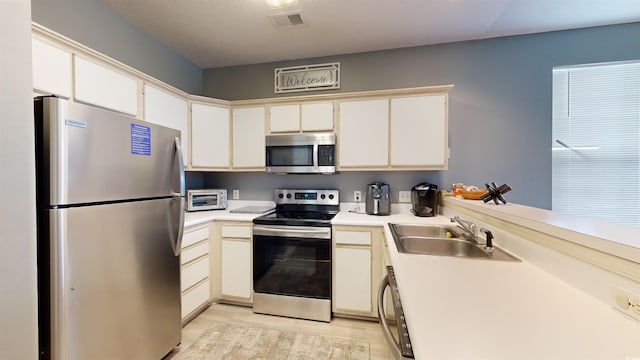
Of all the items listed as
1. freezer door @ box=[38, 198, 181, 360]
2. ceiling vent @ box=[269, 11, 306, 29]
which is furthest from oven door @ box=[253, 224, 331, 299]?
ceiling vent @ box=[269, 11, 306, 29]

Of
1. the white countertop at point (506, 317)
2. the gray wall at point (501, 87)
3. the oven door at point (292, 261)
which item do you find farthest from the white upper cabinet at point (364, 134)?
the white countertop at point (506, 317)

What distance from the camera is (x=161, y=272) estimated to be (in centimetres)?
157

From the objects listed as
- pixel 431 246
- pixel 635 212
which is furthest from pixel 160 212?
pixel 635 212

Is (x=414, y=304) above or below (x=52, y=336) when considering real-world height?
above

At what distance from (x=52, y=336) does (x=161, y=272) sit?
0.54 metres

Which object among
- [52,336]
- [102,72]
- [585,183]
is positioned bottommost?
[52,336]

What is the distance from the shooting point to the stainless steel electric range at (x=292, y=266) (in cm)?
212

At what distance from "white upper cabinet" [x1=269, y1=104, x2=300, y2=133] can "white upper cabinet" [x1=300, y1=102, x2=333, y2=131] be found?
7 centimetres

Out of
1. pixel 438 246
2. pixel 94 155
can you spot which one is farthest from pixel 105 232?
pixel 438 246

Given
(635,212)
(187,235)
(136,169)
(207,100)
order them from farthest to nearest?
(207,100)
(635,212)
(187,235)
(136,169)

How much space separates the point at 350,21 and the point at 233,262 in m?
2.39

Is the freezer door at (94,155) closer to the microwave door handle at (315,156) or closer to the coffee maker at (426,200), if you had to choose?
the microwave door handle at (315,156)

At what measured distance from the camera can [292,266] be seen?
218cm

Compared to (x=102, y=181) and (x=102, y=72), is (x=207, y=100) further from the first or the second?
(x=102, y=181)
